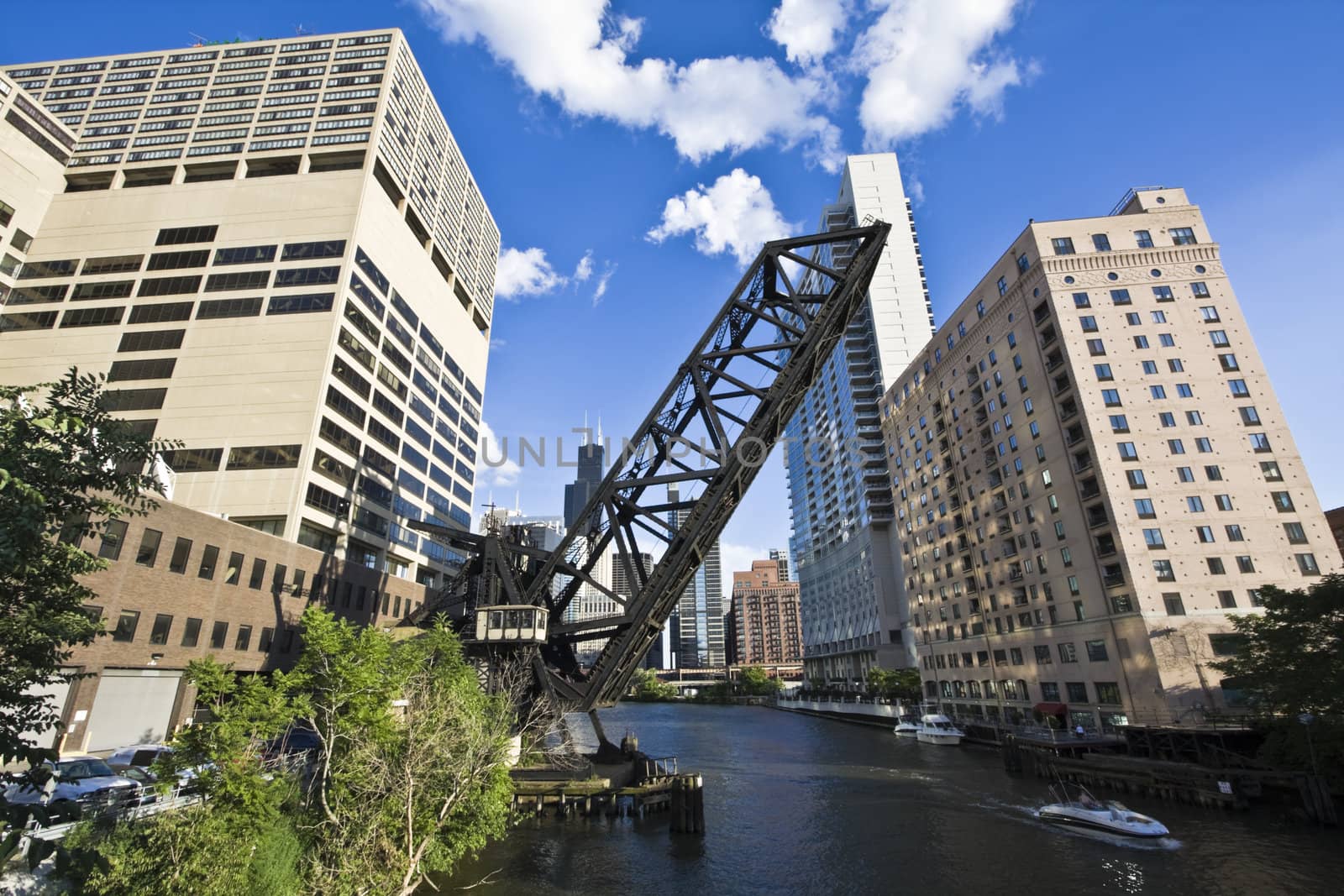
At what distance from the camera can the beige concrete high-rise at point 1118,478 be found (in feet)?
144

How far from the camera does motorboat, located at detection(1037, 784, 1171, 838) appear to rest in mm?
25375

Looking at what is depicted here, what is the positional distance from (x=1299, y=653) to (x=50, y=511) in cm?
4336

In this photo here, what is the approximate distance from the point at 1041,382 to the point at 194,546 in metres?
63.7

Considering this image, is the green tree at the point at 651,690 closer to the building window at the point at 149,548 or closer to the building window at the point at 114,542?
the building window at the point at 149,548

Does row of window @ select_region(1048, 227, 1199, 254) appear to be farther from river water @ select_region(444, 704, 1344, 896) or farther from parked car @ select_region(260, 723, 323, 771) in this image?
parked car @ select_region(260, 723, 323, 771)

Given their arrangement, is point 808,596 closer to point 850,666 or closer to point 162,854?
point 850,666

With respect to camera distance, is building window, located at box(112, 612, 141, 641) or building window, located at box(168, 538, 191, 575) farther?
building window, located at box(168, 538, 191, 575)

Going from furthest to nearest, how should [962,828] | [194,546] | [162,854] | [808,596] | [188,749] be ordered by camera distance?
[808,596], [194,546], [962,828], [188,749], [162,854]

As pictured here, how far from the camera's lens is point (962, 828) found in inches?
1096

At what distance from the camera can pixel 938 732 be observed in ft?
187

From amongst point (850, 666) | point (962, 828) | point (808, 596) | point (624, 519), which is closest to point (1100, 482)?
point (962, 828)

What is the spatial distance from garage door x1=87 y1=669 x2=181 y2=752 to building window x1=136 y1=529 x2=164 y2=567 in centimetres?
560

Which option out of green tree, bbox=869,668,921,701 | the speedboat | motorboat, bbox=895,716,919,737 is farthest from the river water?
green tree, bbox=869,668,921,701

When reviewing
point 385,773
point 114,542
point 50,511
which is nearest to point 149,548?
point 114,542
